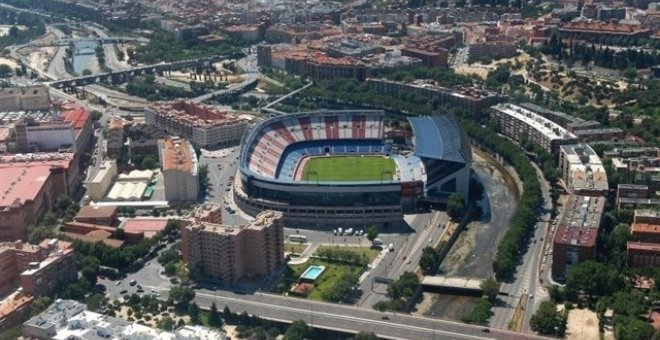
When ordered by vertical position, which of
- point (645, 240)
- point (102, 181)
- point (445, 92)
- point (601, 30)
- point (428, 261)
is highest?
point (601, 30)

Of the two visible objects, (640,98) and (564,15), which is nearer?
(640,98)

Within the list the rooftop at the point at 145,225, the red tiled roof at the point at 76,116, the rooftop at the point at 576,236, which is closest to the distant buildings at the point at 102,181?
the rooftop at the point at 145,225

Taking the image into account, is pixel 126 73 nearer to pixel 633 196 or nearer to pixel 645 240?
pixel 633 196

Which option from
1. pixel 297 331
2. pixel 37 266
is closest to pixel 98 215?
pixel 37 266

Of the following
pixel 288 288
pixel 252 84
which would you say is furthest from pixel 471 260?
pixel 252 84

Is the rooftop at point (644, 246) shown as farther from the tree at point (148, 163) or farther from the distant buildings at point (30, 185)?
the tree at point (148, 163)

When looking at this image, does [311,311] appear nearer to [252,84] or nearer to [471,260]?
[471,260]
